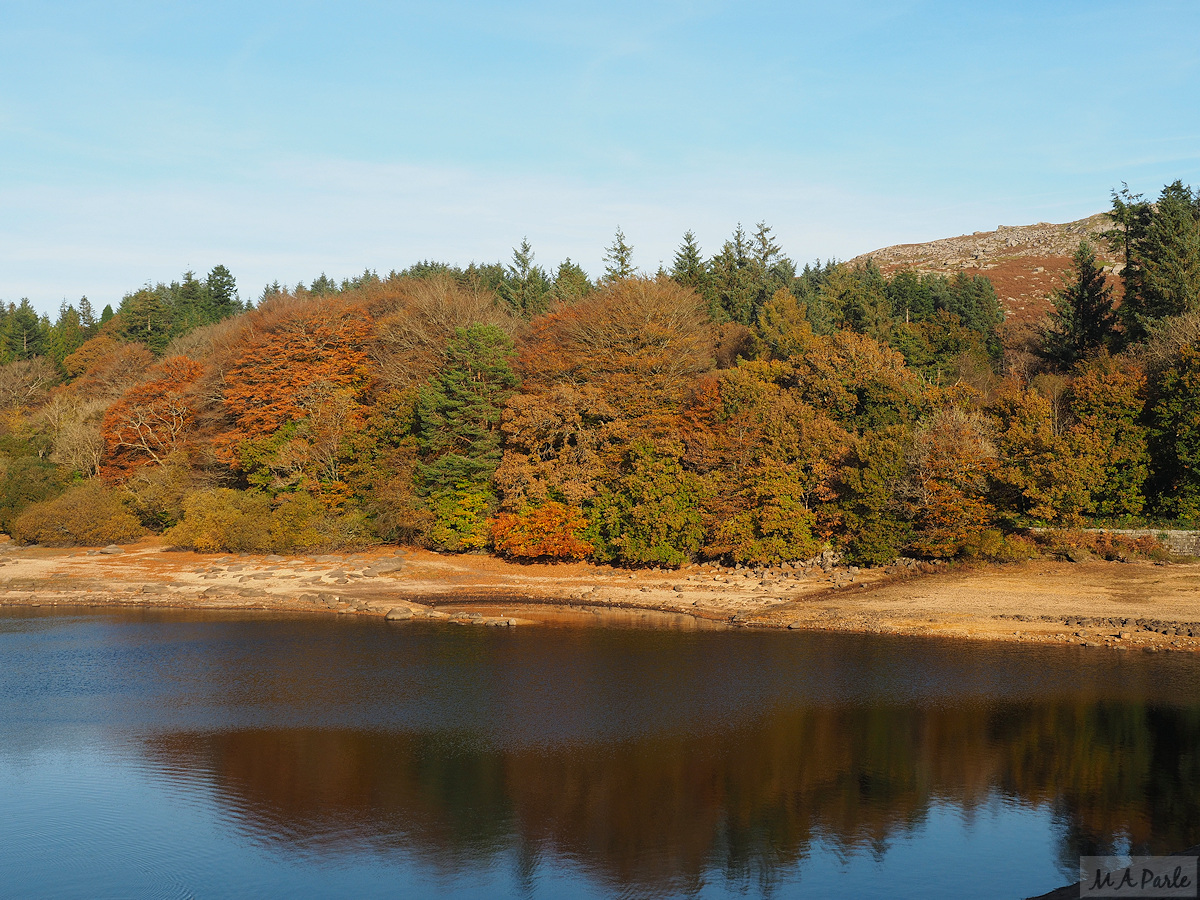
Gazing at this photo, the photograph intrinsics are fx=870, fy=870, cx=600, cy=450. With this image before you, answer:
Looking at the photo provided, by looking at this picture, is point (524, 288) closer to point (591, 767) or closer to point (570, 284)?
point (570, 284)

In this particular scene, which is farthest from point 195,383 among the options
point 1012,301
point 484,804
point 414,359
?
point 1012,301

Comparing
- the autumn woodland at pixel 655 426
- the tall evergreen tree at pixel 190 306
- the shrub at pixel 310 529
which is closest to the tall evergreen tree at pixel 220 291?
the tall evergreen tree at pixel 190 306

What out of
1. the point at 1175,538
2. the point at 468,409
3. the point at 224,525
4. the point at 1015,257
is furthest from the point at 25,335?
the point at 1015,257

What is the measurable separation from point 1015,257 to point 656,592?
10095 cm

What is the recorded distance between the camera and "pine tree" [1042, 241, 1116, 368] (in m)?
50.0

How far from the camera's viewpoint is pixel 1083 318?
166 ft

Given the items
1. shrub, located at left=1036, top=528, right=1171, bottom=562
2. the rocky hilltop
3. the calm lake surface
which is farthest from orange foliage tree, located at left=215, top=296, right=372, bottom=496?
the rocky hilltop

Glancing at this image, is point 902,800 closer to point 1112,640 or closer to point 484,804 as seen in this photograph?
point 484,804

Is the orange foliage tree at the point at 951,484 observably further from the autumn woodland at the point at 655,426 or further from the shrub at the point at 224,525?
the shrub at the point at 224,525

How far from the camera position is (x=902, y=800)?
18.5m

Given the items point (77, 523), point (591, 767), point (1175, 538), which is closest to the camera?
point (591, 767)

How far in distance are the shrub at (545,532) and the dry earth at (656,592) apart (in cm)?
101

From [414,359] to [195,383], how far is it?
1852 centimetres

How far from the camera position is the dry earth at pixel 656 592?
Answer: 31.4 meters
